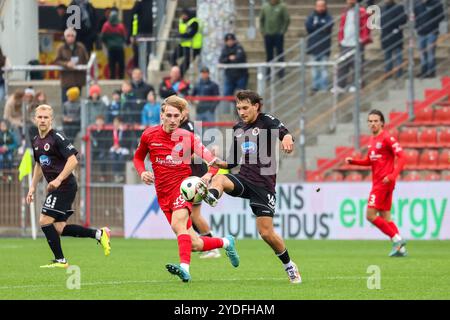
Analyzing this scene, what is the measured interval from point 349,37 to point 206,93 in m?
3.30

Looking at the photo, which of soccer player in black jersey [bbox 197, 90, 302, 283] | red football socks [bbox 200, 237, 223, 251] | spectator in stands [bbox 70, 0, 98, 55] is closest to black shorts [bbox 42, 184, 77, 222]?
A: red football socks [bbox 200, 237, 223, 251]

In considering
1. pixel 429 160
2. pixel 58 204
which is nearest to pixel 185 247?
pixel 58 204

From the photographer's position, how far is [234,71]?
1168 inches

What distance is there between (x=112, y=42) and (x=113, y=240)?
22.6ft

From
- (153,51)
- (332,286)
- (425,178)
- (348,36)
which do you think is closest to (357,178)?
(425,178)

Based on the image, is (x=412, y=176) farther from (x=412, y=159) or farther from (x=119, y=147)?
(x=119, y=147)

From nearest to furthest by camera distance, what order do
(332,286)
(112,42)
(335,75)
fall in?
(332,286), (335,75), (112,42)

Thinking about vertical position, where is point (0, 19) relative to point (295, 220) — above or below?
above

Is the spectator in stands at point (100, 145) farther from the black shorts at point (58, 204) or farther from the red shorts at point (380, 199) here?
the black shorts at point (58, 204)

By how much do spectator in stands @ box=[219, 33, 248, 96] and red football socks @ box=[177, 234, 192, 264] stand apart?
15086 millimetres

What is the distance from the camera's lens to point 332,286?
14.4 m

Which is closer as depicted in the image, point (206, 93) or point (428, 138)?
point (428, 138)

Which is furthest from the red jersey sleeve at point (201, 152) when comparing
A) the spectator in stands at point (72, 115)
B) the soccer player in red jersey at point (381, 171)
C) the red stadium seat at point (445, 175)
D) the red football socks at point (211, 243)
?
the spectator in stands at point (72, 115)
